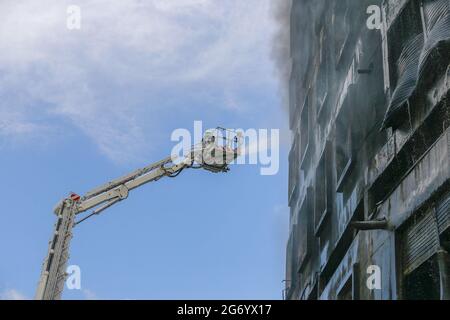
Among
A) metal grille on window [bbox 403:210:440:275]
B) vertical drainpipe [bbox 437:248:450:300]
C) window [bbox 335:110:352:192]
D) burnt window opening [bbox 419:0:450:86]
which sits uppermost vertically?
window [bbox 335:110:352:192]

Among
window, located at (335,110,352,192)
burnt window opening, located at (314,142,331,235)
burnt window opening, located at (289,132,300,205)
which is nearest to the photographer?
window, located at (335,110,352,192)

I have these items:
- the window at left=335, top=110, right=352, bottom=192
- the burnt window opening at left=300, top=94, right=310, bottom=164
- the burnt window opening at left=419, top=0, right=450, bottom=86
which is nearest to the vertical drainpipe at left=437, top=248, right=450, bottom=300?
the burnt window opening at left=419, top=0, right=450, bottom=86

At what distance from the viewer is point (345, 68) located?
2645cm

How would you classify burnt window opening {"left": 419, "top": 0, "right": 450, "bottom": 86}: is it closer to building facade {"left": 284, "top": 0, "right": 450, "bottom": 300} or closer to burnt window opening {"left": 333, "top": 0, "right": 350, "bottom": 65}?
building facade {"left": 284, "top": 0, "right": 450, "bottom": 300}

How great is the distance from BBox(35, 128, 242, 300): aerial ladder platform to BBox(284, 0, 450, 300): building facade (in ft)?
15.2

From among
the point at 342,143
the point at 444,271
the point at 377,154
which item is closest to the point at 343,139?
the point at 342,143

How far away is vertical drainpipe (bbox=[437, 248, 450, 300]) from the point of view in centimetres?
1413

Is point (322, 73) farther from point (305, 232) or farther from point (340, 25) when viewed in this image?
point (305, 232)

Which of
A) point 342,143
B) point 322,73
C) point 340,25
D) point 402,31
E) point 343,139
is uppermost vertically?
point 340,25

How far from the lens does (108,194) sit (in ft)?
82.4

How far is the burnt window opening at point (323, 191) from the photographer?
87.5 ft

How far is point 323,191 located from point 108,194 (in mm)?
9924
